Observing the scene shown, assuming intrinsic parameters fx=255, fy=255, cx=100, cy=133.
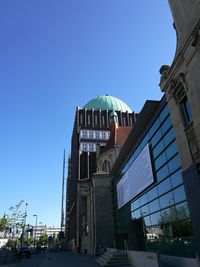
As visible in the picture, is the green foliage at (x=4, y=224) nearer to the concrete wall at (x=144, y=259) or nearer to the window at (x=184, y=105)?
the concrete wall at (x=144, y=259)

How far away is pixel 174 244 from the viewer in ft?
49.5

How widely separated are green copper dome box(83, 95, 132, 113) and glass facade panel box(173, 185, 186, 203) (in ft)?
214

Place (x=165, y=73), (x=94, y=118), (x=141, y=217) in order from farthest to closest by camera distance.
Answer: (x=94, y=118) < (x=141, y=217) < (x=165, y=73)

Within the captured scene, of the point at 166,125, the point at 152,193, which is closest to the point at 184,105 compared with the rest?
the point at 166,125

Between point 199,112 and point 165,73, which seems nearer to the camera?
point 199,112

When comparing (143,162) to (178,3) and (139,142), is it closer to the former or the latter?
(139,142)

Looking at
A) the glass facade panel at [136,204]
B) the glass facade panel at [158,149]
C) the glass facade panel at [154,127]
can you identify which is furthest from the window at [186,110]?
the glass facade panel at [136,204]

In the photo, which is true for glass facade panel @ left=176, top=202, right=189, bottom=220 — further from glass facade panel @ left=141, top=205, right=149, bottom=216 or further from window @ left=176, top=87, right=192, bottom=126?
glass facade panel @ left=141, top=205, right=149, bottom=216

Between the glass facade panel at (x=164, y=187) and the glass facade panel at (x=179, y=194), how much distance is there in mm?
851

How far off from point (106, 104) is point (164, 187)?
65354 millimetres

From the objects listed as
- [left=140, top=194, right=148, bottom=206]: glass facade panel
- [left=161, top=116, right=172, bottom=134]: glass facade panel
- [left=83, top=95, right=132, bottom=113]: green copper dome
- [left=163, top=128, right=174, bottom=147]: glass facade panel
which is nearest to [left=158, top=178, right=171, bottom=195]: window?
[left=163, top=128, right=174, bottom=147]: glass facade panel

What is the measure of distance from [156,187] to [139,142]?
5577mm

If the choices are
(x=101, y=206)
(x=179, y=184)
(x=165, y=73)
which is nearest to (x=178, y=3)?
(x=165, y=73)

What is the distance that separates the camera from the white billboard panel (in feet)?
64.5
